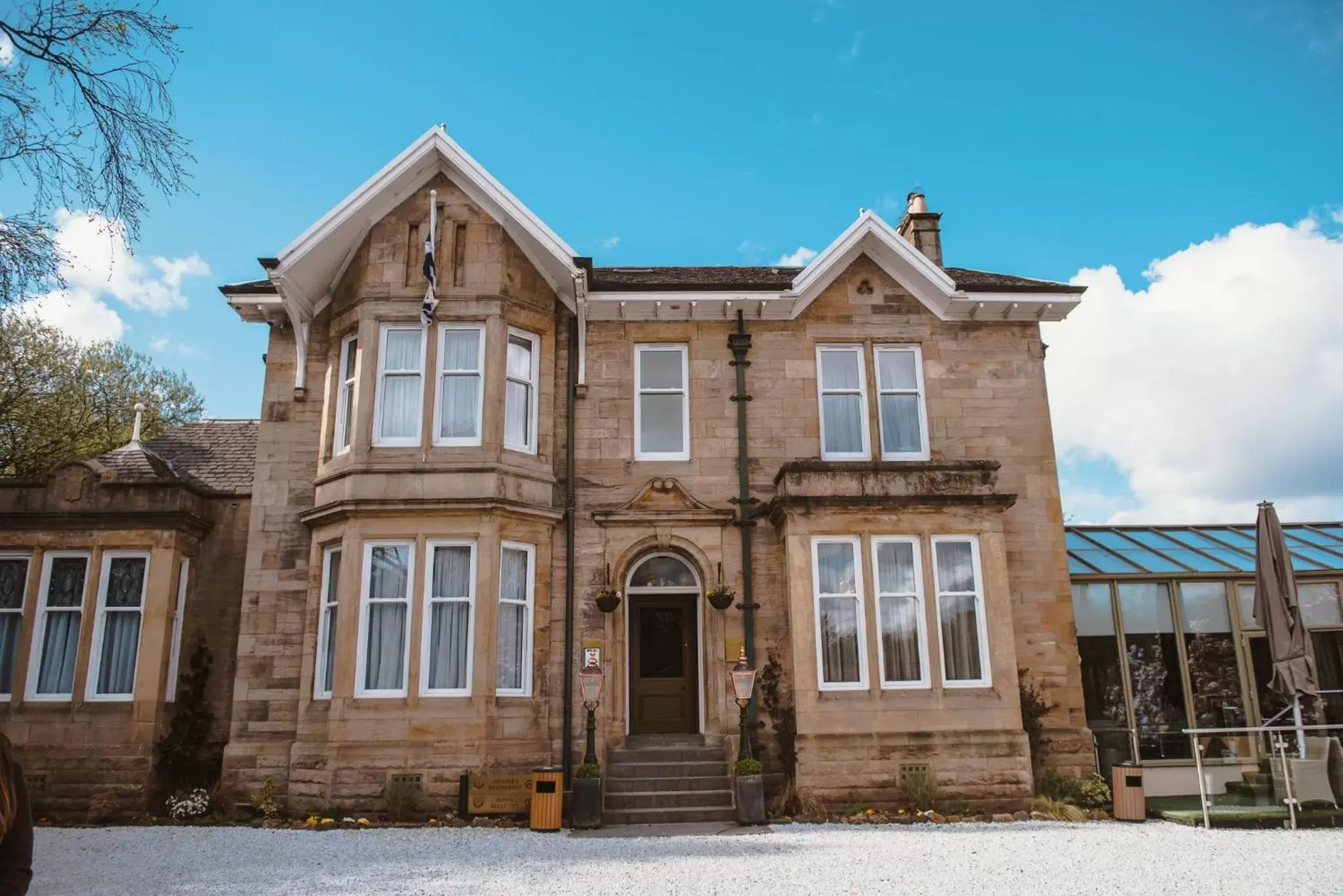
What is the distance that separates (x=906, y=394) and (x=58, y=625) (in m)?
14.3

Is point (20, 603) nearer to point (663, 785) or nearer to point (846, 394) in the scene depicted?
point (663, 785)

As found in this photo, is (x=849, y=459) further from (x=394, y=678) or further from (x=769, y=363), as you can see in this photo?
(x=394, y=678)

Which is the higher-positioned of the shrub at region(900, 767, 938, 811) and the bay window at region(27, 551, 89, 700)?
the bay window at region(27, 551, 89, 700)

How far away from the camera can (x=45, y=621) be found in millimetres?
15047

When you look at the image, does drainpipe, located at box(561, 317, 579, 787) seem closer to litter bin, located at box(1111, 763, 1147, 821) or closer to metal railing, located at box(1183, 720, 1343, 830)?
litter bin, located at box(1111, 763, 1147, 821)

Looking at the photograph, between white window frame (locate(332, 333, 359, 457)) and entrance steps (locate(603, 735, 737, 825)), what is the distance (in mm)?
6530

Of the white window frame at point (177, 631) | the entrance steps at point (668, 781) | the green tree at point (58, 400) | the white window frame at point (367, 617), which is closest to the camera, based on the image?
the entrance steps at point (668, 781)

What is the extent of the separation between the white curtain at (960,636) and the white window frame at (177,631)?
39.5 feet

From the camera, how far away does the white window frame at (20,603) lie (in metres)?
14.7

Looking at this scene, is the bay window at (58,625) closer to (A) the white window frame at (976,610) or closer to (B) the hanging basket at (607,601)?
(B) the hanging basket at (607,601)

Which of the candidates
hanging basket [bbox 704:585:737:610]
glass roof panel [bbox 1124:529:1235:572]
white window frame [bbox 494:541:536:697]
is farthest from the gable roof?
glass roof panel [bbox 1124:529:1235:572]

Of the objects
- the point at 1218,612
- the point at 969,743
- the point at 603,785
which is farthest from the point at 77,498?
the point at 1218,612

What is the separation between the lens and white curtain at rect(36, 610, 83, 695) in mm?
14867

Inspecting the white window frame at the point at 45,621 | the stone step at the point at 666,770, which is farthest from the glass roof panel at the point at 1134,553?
the white window frame at the point at 45,621
